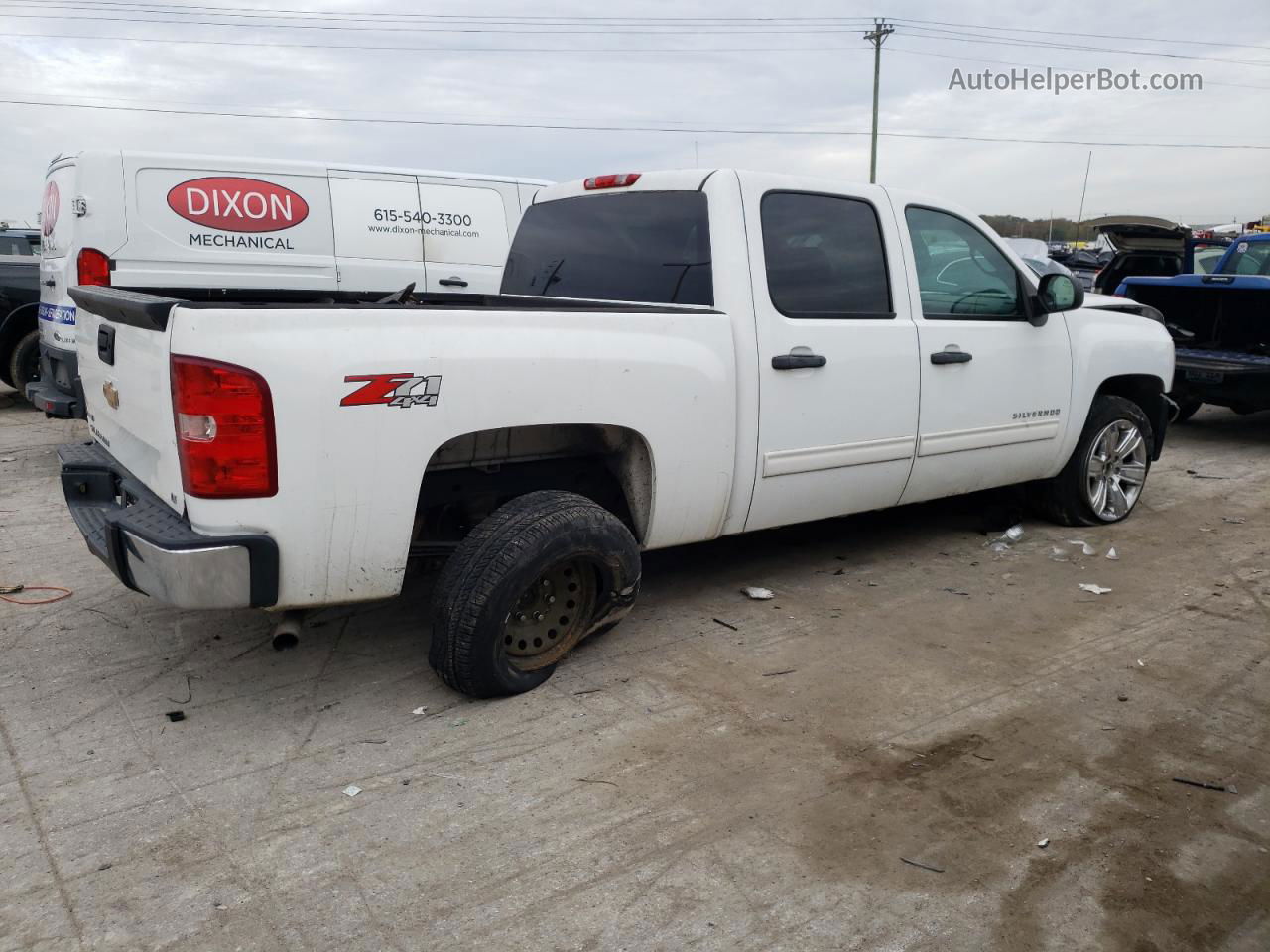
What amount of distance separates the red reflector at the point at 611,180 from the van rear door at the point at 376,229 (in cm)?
378

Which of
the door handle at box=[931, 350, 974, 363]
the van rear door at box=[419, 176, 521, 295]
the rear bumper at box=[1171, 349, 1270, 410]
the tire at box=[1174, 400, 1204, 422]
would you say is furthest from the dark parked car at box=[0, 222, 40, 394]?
the tire at box=[1174, 400, 1204, 422]

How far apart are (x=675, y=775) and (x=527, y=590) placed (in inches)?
34.7

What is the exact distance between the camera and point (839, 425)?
4531 mm

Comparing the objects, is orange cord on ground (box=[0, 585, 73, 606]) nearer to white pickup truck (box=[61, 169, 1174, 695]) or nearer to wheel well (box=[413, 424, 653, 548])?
white pickup truck (box=[61, 169, 1174, 695])

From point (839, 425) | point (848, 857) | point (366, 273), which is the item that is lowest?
point (848, 857)

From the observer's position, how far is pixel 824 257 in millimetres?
4539

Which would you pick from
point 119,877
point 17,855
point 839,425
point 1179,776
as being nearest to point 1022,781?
point 1179,776

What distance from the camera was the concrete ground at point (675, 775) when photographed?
2572 mm

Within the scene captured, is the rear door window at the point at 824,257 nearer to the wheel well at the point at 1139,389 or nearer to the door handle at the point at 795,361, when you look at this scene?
the door handle at the point at 795,361

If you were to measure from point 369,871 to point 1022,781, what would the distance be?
1.95m

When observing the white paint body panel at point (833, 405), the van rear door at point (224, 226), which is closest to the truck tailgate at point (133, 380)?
the white paint body panel at point (833, 405)

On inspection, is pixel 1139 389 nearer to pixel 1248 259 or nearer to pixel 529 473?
pixel 529 473

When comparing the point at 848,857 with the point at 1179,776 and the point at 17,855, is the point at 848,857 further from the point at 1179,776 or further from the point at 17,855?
the point at 17,855

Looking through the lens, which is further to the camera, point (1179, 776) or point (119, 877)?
point (1179, 776)
